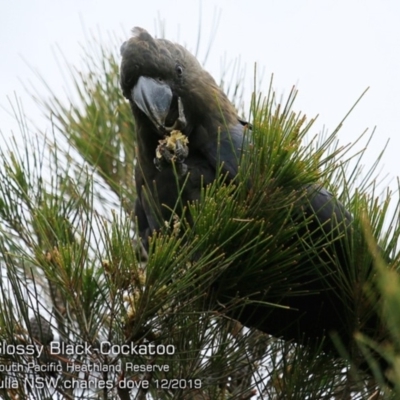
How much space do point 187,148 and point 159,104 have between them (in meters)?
0.22

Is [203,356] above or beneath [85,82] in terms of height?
beneath

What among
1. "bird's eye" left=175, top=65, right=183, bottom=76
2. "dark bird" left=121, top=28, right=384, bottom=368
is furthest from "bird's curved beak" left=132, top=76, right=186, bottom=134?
"bird's eye" left=175, top=65, right=183, bottom=76

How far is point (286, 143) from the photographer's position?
2279 mm

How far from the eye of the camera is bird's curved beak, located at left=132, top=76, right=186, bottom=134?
3203 millimetres

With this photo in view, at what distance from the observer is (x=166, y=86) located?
3367mm

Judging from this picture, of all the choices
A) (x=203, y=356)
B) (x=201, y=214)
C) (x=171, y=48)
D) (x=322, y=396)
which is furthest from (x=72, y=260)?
(x=171, y=48)

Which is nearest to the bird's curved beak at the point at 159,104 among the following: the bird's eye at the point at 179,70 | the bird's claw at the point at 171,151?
the bird's eye at the point at 179,70

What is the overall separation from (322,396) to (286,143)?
826mm

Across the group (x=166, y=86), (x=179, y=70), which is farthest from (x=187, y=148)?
(x=179, y=70)

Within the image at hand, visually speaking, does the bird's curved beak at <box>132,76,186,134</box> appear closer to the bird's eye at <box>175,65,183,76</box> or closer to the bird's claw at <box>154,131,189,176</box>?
the bird's eye at <box>175,65,183,76</box>

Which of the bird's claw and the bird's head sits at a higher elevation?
the bird's head

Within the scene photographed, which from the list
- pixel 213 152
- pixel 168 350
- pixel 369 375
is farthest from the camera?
pixel 213 152

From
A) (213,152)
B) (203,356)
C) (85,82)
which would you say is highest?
(85,82)

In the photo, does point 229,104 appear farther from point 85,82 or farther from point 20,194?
point 20,194
